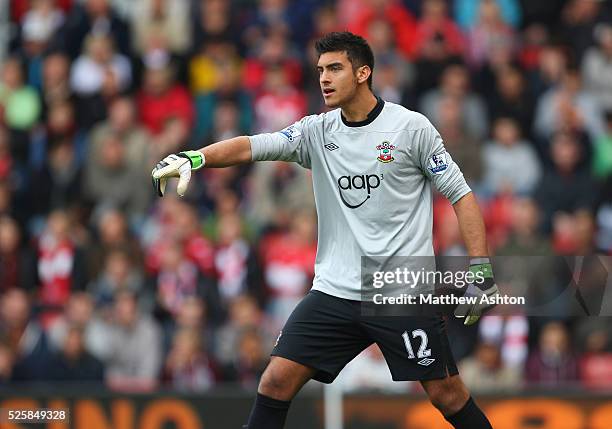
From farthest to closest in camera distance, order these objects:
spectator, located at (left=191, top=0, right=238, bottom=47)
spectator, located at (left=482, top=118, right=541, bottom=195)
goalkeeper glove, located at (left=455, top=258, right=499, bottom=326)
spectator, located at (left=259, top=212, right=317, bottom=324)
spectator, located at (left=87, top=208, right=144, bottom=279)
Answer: spectator, located at (left=191, top=0, right=238, bottom=47) → spectator, located at (left=482, top=118, right=541, bottom=195) → spectator, located at (left=87, top=208, right=144, bottom=279) → spectator, located at (left=259, top=212, right=317, bottom=324) → goalkeeper glove, located at (left=455, top=258, right=499, bottom=326)

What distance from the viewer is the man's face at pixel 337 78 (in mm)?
7801

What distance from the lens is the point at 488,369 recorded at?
477 inches

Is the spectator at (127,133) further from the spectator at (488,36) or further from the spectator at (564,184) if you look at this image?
the spectator at (564,184)

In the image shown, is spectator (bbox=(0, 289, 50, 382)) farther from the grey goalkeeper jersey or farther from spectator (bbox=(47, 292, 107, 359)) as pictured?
the grey goalkeeper jersey

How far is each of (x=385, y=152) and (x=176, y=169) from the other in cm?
125

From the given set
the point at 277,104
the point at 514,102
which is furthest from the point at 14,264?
the point at 514,102

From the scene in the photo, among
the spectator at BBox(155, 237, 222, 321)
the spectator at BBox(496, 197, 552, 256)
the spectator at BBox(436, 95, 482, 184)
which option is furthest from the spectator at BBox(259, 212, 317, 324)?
the spectator at BBox(496, 197, 552, 256)

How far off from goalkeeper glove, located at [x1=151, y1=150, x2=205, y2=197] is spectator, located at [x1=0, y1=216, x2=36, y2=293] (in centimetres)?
684

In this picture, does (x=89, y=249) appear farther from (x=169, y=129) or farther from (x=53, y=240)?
(x=169, y=129)

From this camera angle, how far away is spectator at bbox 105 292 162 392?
504 inches

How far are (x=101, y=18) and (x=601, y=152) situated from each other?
610 cm

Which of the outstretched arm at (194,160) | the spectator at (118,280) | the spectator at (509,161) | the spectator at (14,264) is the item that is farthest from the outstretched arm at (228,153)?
the spectator at (14,264)

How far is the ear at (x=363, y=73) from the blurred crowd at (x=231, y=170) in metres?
4.44

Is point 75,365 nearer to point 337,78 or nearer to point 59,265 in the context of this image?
point 59,265
